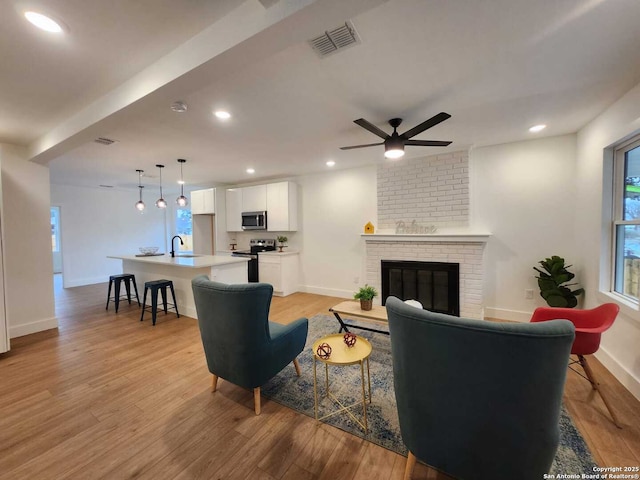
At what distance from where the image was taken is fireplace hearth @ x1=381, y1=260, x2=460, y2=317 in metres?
3.96

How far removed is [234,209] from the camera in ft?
20.9

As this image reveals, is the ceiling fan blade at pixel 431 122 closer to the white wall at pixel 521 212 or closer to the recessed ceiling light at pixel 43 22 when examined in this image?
the white wall at pixel 521 212

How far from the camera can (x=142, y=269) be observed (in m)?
4.88

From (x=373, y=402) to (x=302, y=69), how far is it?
2.63 meters

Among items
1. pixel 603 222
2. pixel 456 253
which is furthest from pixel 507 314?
pixel 603 222

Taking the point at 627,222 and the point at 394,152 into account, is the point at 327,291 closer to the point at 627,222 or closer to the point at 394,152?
the point at 394,152

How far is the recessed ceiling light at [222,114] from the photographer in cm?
261

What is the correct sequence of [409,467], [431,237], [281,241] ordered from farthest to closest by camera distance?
[281,241], [431,237], [409,467]

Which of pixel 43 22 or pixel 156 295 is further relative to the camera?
pixel 156 295

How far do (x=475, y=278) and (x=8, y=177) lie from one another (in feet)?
21.2

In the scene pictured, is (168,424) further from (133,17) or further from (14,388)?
(133,17)

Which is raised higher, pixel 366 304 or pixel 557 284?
pixel 557 284

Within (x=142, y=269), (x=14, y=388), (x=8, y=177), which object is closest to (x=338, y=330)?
(x=14, y=388)

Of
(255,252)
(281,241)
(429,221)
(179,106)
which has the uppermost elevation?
(179,106)
